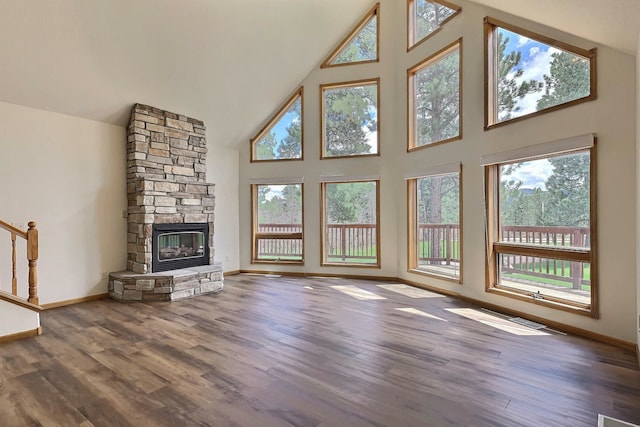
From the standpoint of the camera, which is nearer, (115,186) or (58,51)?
(58,51)

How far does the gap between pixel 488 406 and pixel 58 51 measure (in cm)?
532

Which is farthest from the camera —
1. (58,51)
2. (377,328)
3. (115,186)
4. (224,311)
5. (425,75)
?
(425,75)

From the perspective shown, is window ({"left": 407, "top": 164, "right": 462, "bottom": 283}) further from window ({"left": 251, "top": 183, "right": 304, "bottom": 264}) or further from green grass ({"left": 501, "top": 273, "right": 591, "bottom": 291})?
window ({"left": 251, "top": 183, "right": 304, "bottom": 264})

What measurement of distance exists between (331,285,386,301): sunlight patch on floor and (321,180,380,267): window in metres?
0.88

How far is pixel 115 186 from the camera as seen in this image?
194 inches

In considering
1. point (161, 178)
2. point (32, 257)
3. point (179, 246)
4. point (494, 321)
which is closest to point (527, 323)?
point (494, 321)

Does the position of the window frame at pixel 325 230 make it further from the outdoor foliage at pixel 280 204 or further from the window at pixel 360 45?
the window at pixel 360 45

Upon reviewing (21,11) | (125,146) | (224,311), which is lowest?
(224,311)

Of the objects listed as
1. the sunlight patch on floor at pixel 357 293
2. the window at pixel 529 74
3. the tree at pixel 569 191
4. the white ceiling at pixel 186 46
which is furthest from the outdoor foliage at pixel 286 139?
the tree at pixel 569 191

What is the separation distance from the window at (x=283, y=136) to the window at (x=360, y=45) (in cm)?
92

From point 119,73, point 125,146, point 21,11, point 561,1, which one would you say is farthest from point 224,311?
point 561,1

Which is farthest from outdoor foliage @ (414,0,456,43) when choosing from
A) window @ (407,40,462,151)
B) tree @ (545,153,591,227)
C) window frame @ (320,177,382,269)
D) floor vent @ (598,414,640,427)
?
floor vent @ (598,414,640,427)

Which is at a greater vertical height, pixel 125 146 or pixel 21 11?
pixel 21 11

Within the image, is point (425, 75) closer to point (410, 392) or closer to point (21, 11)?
point (410, 392)
